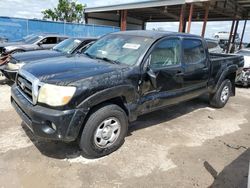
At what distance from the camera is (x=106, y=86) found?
3.10m

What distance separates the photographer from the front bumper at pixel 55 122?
2812 millimetres

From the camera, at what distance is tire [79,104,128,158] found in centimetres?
310

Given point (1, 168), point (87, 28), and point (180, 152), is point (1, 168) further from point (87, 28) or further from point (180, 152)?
point (87, 28)

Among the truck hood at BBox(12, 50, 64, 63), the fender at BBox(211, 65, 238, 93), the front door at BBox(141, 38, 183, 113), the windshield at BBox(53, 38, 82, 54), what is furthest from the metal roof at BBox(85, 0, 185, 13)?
the front door at BBox(141, 38, 183, 113)

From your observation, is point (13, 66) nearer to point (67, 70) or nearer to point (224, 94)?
point (67, 70)

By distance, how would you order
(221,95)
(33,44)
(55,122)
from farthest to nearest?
(33,44) → (221,95) → (55,122)

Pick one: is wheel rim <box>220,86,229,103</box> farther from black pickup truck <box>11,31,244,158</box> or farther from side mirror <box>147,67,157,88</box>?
side mirror <box>147,67,157,88</box>

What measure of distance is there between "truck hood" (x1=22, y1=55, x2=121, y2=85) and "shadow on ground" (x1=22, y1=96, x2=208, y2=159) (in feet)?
3.78

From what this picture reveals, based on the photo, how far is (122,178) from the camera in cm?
296

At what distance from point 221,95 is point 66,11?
34259 millimetres

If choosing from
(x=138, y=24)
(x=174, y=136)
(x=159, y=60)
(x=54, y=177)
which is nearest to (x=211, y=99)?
(x=174, y=136)

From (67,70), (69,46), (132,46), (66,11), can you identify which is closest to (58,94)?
(67,70)

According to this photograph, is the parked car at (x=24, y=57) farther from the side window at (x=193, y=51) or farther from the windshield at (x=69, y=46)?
the side window at (x=193, y=51)

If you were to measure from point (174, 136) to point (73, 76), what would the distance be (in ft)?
7.38
